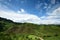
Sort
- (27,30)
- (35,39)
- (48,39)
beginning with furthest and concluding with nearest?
(27,30) < (48,39) < (35,39)

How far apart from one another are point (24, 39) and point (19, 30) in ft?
113

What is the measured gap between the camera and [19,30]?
11431 centimetres

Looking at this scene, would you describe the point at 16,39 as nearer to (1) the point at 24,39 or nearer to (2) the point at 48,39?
(1) the point at 24,39

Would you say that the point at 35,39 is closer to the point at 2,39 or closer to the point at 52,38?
the point at 52,38

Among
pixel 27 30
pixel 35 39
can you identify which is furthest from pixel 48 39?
pixel 27 30

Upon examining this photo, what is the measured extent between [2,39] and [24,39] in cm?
1378

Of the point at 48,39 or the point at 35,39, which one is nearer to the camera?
the point at 35,39

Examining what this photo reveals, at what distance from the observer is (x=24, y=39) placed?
80438mm

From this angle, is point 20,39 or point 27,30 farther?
point 27,30

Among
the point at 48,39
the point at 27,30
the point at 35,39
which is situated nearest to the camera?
the point at 35,39

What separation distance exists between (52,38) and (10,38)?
26.7 meters

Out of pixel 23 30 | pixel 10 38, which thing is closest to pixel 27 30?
pixel 23 30

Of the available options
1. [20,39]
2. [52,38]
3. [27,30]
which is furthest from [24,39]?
[27,30]

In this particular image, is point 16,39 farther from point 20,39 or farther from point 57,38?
point 57,38
